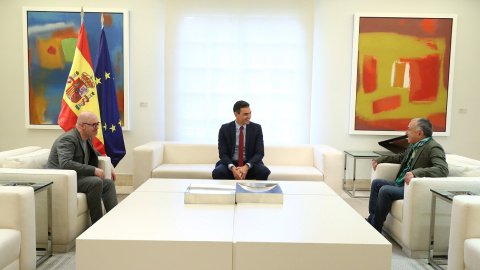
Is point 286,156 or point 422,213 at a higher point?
point 286,156

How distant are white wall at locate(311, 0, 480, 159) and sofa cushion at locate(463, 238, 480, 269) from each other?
3.49m

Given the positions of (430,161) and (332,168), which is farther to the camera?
A: (332,168)

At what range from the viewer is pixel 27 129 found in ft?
20.1

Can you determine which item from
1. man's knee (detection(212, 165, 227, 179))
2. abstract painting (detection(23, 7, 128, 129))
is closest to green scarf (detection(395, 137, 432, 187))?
man's knee (detection(212, 165, 227, 179))

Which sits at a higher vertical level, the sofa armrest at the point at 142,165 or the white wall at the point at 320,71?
the white wall at the point at 320,71

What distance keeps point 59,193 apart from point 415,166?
3.29 metres

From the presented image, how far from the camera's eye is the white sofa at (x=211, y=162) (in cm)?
505

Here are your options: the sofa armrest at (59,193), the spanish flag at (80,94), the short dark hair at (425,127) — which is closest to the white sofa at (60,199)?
the sofa armrest at (59,193)

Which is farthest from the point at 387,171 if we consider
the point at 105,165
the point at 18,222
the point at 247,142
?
the point at 18,222

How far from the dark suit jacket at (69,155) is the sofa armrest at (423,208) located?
9.64ft

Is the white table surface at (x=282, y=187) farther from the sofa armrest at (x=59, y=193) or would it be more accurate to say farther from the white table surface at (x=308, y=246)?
the white table surface at (x=308, y=246)

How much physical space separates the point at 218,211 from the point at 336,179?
2747mm

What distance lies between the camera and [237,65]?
6117 mm

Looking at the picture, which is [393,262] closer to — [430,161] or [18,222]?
[430,161]
